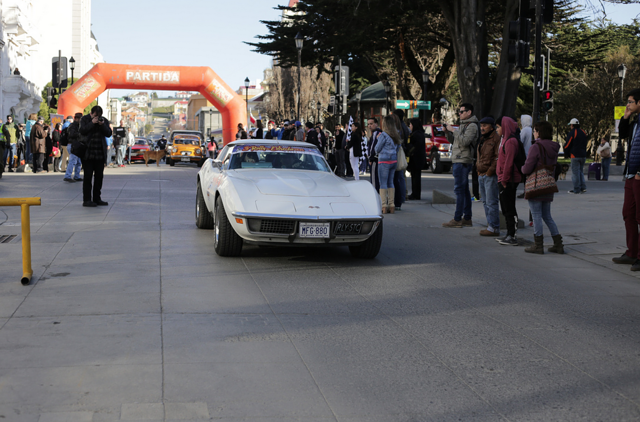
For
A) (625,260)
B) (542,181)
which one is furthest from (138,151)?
(625,260)

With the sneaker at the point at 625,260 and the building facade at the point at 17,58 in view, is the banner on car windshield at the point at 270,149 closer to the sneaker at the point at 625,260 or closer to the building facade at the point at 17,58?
the sneaker at the point at 625,260

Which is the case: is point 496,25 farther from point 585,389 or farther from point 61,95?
point 585,389

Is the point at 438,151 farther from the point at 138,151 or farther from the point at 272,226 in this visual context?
the point at 272,226

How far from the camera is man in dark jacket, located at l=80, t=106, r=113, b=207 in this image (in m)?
13.7

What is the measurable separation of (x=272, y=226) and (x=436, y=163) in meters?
21.9

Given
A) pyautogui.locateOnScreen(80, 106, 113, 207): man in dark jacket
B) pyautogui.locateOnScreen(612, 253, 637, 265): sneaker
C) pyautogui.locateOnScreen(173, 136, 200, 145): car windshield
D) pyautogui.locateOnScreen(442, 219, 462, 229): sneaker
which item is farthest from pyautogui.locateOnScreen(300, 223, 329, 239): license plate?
pyautogui.locateOnScreen(173, 136, 200, 145): car windshield

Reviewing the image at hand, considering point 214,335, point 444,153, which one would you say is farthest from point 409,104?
point 214,335

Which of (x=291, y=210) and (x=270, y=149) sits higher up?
(x=270, y=149)

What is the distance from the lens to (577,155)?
1942 centimetres

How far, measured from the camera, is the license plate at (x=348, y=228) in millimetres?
8008

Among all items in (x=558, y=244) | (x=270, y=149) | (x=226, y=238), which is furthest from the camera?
(x=270, y=149)

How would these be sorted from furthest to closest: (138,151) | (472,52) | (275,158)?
1. (138,151)
2. (472,52)
3. (275,158)

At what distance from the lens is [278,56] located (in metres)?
36.7

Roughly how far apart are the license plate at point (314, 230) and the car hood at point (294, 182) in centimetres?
51
